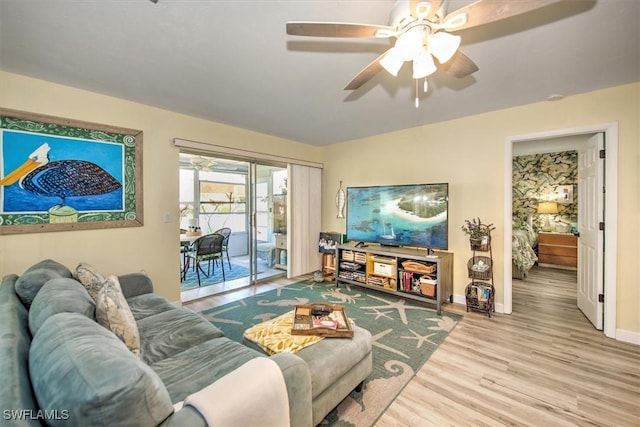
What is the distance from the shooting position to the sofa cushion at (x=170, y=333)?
1.62m

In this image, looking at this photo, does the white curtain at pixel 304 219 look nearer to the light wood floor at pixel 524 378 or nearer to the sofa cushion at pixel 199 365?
the light wood floor at pixel 524 378

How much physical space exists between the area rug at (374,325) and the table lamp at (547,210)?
14.3ft

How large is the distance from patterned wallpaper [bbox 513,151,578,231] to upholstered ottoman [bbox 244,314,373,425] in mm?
6180

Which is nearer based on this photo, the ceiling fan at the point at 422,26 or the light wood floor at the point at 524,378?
the ceiling fan at the point at 422,26

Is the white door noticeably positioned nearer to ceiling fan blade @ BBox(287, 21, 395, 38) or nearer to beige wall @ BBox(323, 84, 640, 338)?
beige wall @ BBox(323, 84, 640, 338)

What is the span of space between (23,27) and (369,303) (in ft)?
13.1

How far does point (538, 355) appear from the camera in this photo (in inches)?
90.3

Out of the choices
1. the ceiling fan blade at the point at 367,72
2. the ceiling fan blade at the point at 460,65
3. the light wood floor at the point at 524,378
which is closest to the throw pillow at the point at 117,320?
the light wood floor at the point at 524,378

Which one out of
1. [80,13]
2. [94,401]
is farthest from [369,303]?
[80,13]

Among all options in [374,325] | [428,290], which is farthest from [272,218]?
[428,290]

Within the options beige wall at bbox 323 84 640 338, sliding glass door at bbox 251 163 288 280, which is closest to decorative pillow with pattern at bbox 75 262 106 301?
sliding glass door at bbox 251 163 288 280

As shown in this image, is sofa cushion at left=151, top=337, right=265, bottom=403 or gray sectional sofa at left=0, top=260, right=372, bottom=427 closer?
gray sectional sofa at left=0, top=260, right=372, bottom=427

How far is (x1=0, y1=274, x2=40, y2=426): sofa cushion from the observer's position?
0.71m

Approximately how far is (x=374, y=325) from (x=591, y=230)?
8.78ft
